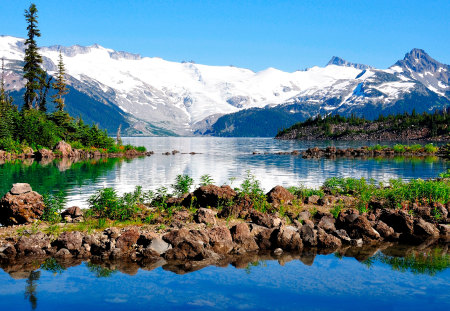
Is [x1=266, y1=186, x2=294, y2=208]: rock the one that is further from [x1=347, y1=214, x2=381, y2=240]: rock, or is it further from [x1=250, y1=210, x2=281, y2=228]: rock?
[x1=347, y1=214, x2=381, y2=240]: rock

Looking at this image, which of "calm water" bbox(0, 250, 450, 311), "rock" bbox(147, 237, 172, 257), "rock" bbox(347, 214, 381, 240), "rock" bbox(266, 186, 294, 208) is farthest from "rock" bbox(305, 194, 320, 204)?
"rock" bbox(147, 237, 172, 257)

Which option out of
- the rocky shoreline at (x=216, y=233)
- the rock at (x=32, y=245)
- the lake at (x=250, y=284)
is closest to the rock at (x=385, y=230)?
the rocky shoreline at (x=216, y=233)

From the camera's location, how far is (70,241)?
68.3 ft

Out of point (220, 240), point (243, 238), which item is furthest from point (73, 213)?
point (243, 238)

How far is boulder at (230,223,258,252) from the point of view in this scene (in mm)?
22047

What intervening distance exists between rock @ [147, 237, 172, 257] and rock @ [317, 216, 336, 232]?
9101mm

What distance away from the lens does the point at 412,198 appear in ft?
97.7

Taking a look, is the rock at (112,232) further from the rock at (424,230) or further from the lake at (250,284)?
Answer: the rock at (424,230)

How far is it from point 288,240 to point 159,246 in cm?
687

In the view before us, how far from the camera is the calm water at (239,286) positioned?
15.4 meters

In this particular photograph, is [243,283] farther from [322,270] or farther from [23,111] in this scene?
[23,111]

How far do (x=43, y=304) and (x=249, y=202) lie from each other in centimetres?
1539

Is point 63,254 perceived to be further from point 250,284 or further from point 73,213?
point 250,284

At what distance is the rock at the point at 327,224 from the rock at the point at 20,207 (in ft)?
54.6
